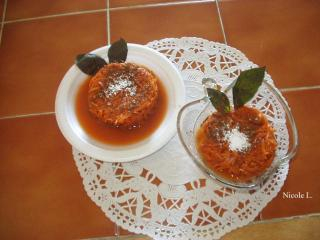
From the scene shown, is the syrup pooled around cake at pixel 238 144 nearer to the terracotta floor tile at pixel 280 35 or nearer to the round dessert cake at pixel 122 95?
the round dessert cake at pixel 122 95

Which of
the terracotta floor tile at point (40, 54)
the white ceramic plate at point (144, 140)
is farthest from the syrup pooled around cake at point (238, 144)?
the terracotta floor tile at point (40, 54)

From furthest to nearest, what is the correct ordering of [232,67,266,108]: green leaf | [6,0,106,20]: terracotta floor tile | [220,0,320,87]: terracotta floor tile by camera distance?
[6,0,106,20]: terracotta floor tile → [220,0,320,87]: terracotta floor tile → [232,67,266,108]: green leaf

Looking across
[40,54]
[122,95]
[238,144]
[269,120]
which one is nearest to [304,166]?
[269,120]

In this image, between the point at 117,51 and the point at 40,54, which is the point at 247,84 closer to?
the point at 117,51

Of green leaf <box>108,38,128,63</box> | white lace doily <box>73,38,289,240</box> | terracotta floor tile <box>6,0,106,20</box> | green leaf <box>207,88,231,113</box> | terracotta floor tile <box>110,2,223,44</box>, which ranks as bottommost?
white lace doily <box>73,38,289,240</box>

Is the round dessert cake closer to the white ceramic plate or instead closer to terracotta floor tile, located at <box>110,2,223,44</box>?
the white ceramic plate

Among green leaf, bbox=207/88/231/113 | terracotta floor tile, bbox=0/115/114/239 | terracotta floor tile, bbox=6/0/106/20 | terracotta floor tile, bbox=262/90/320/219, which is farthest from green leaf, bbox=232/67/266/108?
terracotta floor tile, bbox=6/0/106/20
